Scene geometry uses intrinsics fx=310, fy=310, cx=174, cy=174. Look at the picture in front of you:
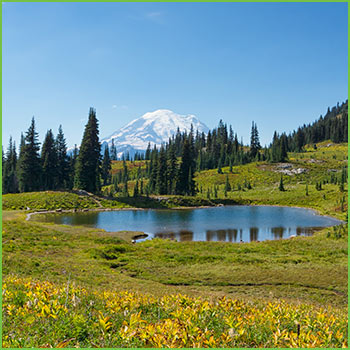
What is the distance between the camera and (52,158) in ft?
279

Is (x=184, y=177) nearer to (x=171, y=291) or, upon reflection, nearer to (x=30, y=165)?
(x=30, y=165)

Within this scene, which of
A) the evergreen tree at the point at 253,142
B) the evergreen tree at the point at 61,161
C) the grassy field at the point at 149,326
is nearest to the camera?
the grassy field at the point at 149,326

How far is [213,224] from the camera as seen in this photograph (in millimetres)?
49812

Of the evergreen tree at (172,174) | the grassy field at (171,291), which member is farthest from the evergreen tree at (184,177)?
the grassy field at (171,291)

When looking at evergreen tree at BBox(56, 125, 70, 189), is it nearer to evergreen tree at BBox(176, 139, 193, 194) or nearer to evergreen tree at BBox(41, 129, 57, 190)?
evergreen tree at BBox(41, 129, 57, 190)

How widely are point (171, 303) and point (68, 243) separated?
2525 centimetres

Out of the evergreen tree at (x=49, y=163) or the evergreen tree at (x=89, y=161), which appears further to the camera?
the evergreen tree at (x=49, y=163)

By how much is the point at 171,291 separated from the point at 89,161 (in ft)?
225

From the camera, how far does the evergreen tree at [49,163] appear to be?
3322 inches

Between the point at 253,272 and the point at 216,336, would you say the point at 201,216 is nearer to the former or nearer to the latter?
the point at 253,272

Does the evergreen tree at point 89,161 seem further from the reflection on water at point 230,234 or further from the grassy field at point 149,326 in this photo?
the grassy field at point 149,326

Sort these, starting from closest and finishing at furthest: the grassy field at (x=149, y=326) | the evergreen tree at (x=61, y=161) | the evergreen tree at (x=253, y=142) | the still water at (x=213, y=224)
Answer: the grassy field at (x=149, y=326), the still water at (x=213, y=224), the evergreen tree at (x=61, y=161), the evergreen tree at (x=253, y=142)

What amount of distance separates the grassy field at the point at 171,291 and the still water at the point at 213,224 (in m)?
5.56

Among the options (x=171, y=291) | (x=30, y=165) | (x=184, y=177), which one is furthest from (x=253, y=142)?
(x=171, y=291)
